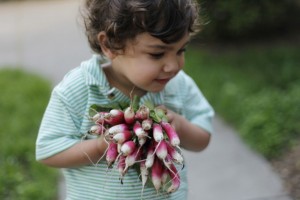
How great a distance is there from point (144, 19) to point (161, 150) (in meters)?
0.50

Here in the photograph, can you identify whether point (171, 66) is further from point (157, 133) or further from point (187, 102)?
point (187, 102)

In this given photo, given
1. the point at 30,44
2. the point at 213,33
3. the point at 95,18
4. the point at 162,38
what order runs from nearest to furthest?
the point at 162,38
the point at 95,18
the point at 213,33
the point at 30,44

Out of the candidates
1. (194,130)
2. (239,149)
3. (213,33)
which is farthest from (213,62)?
(194,130)

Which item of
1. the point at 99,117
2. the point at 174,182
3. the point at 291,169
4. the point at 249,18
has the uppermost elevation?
the point at 249,18

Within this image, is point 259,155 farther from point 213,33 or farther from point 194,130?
point 213,33

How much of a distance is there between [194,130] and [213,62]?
360 centimetres

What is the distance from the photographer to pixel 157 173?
75.7 inches

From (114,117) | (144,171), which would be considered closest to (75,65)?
(114,117)

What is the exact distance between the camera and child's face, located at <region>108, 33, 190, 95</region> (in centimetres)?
210

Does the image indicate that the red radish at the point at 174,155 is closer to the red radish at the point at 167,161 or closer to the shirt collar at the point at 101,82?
the red radish at the point at 167,161

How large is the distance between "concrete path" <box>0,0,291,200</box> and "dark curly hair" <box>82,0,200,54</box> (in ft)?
2.76

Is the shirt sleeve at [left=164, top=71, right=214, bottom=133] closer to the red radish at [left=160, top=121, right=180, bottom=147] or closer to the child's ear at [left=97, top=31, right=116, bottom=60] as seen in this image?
the child's ear at [left=97, top=31, right=116, bottom=60]

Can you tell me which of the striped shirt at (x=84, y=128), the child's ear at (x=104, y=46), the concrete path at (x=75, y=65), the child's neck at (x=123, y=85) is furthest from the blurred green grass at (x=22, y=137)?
the child's ear at (x=104, y=46)

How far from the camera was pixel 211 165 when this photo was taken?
4.18 meters
